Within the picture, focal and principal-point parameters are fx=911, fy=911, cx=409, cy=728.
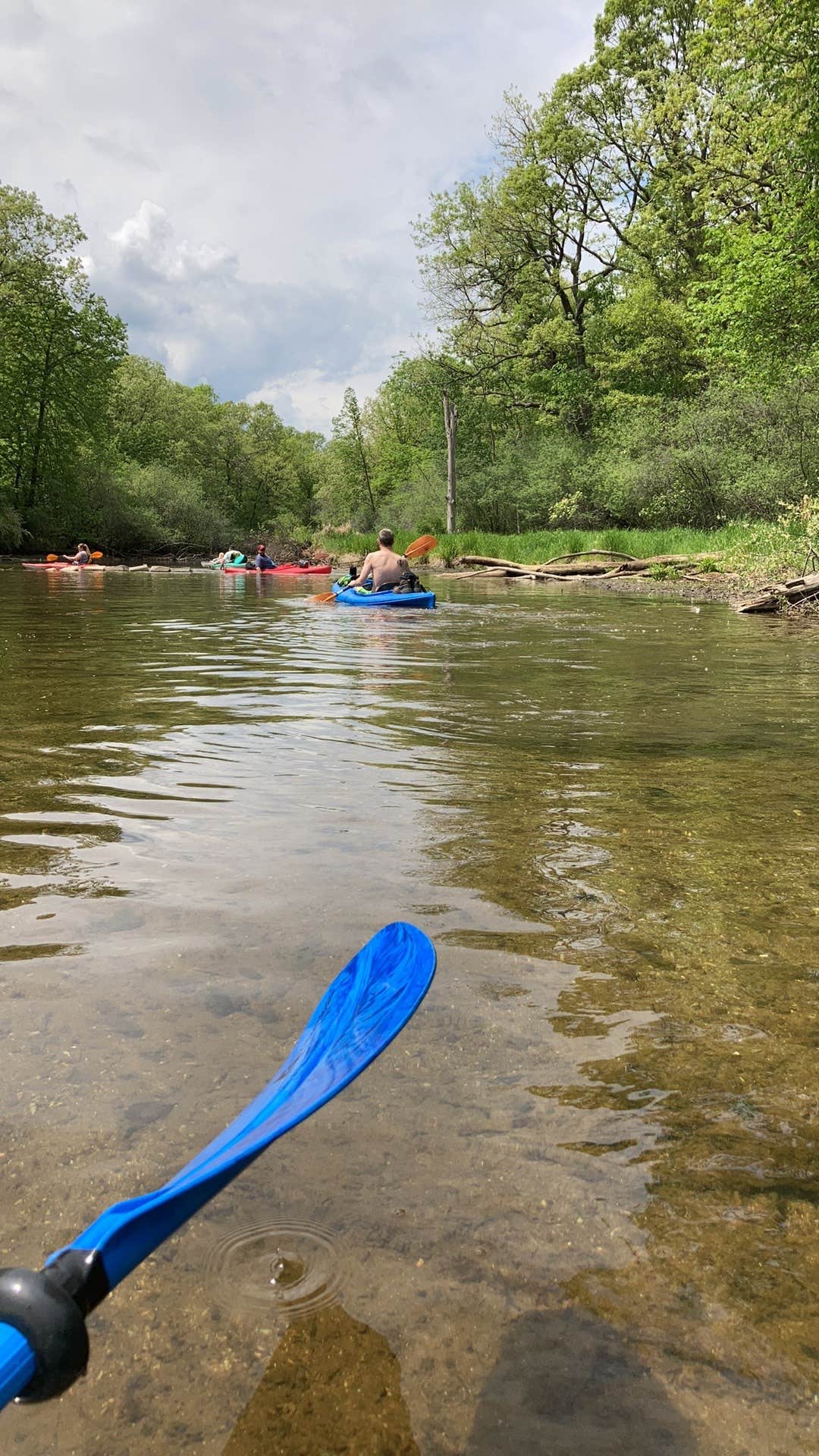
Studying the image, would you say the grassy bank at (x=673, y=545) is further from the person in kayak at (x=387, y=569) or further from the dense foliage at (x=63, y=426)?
the dense foliage at (x=63, y=426)

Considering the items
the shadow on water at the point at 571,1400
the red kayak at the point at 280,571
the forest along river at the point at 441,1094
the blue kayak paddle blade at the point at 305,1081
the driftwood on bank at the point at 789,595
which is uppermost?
the red kayak at the point at 280,571

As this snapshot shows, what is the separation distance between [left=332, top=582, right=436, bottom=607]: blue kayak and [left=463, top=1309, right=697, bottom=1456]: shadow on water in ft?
49.0

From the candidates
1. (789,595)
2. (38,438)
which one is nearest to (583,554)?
(789,595)

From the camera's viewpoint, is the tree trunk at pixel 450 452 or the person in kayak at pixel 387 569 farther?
the tree trunk at pixel 450 452

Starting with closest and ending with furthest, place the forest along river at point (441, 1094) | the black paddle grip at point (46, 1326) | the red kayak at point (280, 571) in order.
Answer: the black paddle grip at point (46, 1326), the forest along river at point (441, 1094), the red kayak at point (280, 571)

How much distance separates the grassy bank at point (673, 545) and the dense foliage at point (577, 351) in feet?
7.71

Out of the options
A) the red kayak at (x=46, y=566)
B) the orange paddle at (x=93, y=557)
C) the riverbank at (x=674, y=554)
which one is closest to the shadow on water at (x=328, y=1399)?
the riverbank at (x=674, y=554)

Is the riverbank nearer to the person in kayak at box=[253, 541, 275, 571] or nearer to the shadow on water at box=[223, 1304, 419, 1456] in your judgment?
the person in kayak at box=[253, 541, 275, 571]

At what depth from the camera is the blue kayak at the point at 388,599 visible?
16.3 meters

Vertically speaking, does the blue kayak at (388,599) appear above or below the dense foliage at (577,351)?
below

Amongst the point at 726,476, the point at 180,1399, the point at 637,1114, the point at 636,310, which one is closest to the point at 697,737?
the point at 637,1114

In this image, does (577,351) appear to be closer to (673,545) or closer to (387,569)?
(673,545)

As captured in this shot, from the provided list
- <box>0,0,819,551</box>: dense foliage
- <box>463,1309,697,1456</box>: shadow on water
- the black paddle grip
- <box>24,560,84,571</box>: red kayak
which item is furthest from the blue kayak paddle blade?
<box>24,560,84,571</box>: red kayak

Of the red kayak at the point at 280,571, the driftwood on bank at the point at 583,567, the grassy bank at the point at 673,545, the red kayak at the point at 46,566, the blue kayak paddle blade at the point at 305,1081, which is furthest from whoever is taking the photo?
the red kayak at the point at 280,571
